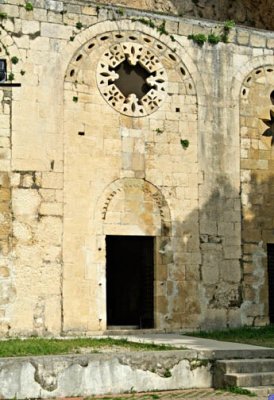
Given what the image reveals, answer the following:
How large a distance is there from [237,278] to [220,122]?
319 centimetres

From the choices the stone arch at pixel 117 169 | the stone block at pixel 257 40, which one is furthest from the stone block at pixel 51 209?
the stone block at pixel 257 40

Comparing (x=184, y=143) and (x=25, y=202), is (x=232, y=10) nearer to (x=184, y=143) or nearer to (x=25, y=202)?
(x=184, y=143)

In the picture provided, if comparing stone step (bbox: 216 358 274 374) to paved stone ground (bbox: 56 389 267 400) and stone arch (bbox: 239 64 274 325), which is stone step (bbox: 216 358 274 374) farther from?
stone arch (bbox: 239 64 274 325)

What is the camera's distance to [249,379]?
1040cm

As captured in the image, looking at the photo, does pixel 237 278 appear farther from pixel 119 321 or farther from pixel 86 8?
pixel 86 8

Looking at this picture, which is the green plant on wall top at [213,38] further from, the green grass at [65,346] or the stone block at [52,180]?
the green grass at [65,346]

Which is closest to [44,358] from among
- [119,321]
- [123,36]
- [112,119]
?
[112,119]

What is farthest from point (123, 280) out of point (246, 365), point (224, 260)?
point (246, 365)

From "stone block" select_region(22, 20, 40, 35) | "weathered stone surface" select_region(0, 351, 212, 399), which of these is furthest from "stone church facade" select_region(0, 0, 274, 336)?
"weathered stone surface" select_region(0, 351, 212, 399)

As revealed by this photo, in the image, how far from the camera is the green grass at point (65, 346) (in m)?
10.6

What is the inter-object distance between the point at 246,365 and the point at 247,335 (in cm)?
384

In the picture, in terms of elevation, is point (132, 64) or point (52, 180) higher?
point (132, 64)

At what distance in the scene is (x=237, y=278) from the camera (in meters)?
16.2

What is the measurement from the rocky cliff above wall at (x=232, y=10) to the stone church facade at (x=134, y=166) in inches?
183
